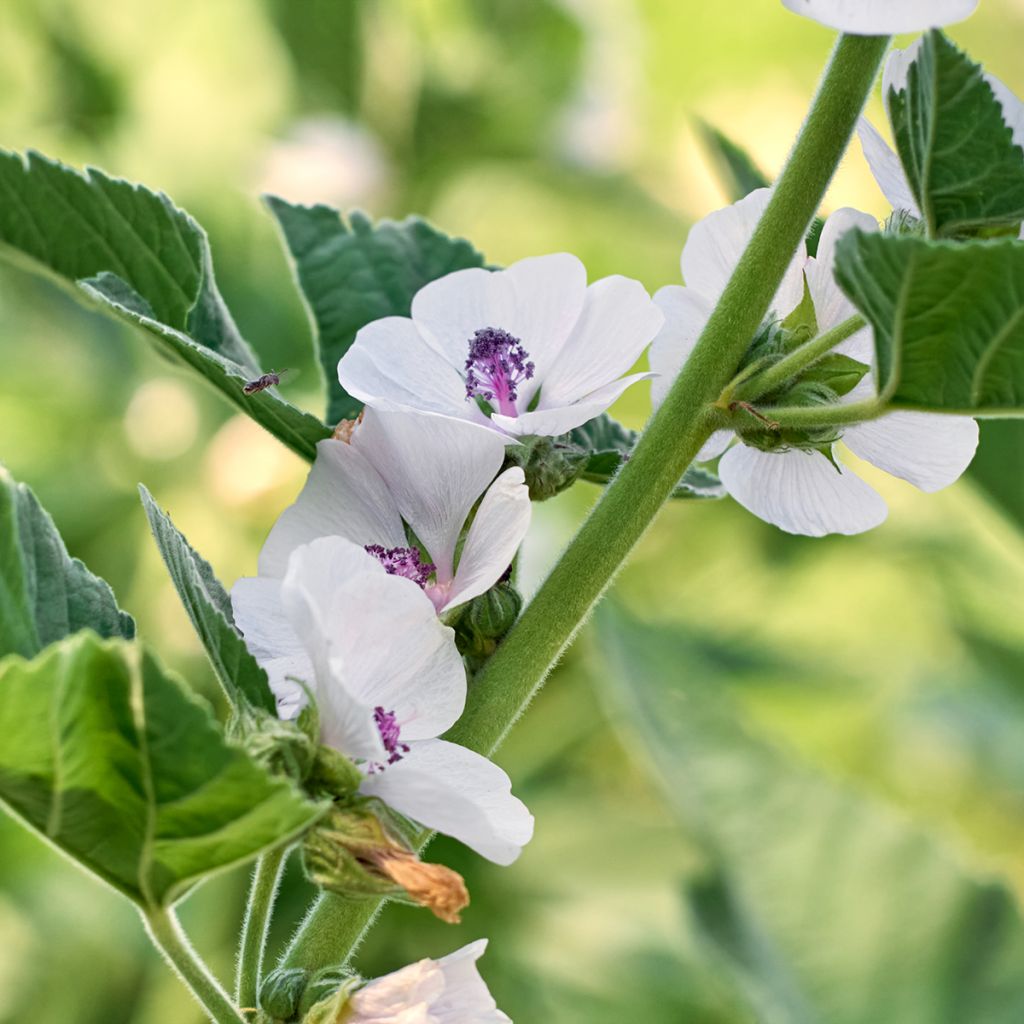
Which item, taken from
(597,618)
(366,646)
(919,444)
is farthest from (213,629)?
(597,618)

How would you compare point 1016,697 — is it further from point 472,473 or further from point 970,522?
point 472,473

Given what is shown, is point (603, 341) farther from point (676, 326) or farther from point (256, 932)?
point (256, 932)

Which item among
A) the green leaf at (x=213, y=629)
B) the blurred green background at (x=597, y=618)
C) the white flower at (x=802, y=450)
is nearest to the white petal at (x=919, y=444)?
the white flower at (x=802, y=450)

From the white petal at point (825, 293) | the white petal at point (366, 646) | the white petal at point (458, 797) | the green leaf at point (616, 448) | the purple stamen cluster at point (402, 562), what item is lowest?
the white petal at point (458, 797)

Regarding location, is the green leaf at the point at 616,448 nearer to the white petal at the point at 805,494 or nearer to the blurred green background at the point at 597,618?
the white petal at the point at 805,494

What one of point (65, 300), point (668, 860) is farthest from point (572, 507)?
point (65, 300)

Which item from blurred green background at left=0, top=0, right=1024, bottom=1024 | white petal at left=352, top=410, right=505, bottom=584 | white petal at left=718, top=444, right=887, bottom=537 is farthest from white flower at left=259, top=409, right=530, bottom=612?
blurred green background at left=0, top=0, right=1024, bottom=1024

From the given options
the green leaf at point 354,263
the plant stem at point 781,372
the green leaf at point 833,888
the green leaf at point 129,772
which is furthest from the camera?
the green leaf at point 833,888
